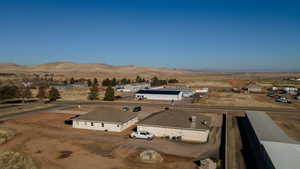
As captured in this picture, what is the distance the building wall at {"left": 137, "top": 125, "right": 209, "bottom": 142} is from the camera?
2668 centimetres

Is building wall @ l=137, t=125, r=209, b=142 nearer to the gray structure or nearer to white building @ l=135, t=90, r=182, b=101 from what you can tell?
white building @ l=135, t=90, r=182, b=101

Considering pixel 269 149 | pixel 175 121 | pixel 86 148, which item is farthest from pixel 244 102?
pixel 86 148

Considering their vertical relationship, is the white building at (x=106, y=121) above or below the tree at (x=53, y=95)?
below

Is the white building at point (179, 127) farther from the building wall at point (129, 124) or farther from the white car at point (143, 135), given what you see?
the building wall at point (129, 124)

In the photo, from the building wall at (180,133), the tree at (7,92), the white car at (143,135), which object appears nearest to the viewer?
the building wall at (180,133)

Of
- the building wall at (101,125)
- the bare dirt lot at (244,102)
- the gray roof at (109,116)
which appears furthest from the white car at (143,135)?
the bare dirt lot at (244,102)

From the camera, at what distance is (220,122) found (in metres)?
36.1

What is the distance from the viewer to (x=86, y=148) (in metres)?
24.0

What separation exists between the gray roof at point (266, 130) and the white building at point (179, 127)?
22.2ft

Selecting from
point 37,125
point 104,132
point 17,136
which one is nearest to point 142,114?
point 104,132

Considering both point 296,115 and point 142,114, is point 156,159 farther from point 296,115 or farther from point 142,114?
point 296,115

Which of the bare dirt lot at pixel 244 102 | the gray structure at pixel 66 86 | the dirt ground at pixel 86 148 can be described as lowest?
the dirt ground at pixel 86 148

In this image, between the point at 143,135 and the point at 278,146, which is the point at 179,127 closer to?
the point at 143,135

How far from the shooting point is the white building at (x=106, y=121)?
3153cm
